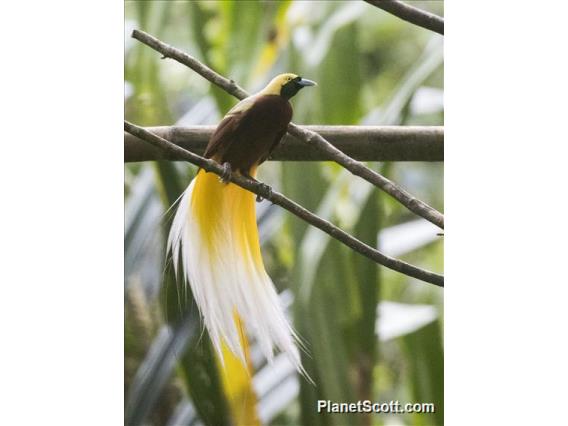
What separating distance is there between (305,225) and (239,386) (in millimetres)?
284

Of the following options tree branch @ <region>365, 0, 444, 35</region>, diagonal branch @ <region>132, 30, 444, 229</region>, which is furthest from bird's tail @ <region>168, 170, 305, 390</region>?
tree branch @ <region>365, 0, 444, 35</region>

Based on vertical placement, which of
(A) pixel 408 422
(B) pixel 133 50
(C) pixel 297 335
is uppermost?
(B) pixel 133 50

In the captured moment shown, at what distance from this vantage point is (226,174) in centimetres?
139

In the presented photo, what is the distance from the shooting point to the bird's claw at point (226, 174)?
1389mm

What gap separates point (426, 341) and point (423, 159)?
29 centimetres

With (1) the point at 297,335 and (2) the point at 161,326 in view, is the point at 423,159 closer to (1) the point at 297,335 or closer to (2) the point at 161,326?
(1) the point at 297,335

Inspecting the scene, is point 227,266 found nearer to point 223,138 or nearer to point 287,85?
point 223,138

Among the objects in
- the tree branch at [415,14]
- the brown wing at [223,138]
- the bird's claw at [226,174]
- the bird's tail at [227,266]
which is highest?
the tree branch at [415,14]

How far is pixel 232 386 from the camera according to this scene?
4.65 feet

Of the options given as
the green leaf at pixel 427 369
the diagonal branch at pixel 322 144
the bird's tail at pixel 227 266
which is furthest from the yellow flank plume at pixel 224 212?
the green leaf at pixel 427 369

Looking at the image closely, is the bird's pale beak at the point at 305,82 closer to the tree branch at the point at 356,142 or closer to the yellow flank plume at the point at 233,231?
the tree branch at the point at 356,142

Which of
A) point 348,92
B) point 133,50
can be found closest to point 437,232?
point 348,92

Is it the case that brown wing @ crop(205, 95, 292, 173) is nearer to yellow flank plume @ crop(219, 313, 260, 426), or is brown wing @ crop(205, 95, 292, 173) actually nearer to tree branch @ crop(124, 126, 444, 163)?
tree branch @ crop(124, 126, 444, 163)

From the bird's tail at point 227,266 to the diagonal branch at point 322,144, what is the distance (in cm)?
12
